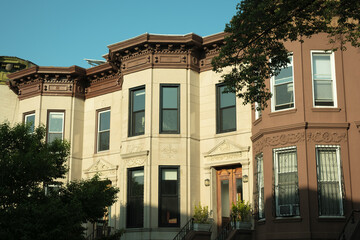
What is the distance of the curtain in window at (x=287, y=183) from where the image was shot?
16625mm

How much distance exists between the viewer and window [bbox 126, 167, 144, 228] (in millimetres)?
20578

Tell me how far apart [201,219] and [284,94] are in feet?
18.1

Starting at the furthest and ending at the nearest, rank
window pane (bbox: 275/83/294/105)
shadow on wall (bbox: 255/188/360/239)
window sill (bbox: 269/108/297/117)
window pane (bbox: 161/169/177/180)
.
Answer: window pane (bbox: 161/169/177/180), window pane (bbox: 275/83/294/105), window sill (bbox: 269/108/297/117), shadow on wall (bbox: 255/188/360/239)

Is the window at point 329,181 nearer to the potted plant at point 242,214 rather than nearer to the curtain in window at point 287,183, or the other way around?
the curtain in window at point 287,183

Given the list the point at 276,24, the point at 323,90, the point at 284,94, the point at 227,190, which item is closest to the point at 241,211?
the point at 227,190

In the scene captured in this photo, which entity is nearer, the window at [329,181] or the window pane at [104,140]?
the window at [329,181]

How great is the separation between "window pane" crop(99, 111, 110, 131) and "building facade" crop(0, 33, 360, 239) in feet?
0.17

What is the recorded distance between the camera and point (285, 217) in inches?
A: 653

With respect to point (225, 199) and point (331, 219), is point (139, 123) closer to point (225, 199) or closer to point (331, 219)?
point (225, 199)

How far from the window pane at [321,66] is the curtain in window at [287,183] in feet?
8.99

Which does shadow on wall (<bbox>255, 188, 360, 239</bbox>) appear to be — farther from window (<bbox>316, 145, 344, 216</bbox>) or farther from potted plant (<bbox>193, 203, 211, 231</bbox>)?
potted plant (<bbox>193, 203, 211, 231</bbox>)

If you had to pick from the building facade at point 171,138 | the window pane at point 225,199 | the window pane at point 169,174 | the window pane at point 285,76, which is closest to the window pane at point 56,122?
the building facade at point 171,138

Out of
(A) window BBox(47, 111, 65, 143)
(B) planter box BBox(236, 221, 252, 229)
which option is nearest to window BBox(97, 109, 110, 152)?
(A) window BBox(47, 111, 65, 143)

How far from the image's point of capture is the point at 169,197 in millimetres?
20156
